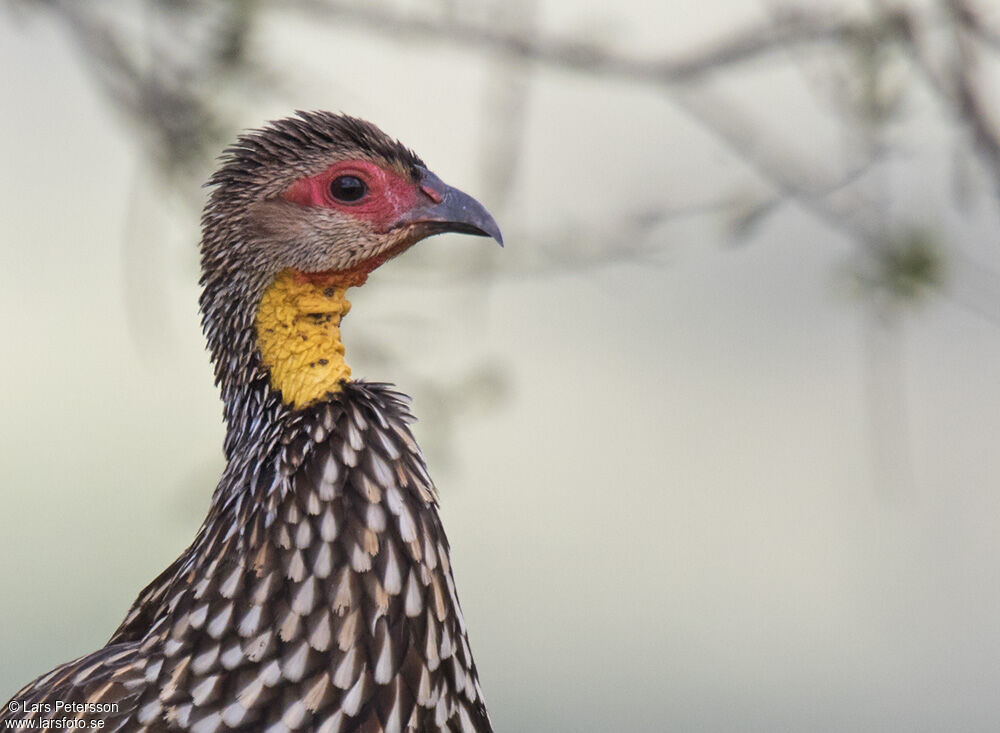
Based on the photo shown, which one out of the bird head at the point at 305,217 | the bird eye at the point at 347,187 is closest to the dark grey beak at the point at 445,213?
the bird head at the point at 305,217

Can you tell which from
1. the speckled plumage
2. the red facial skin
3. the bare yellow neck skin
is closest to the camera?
the speckled plumage

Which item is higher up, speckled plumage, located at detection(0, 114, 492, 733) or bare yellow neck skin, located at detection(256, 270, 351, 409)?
bare yellow neck skin, located at detection(256, 270, 351, 409)

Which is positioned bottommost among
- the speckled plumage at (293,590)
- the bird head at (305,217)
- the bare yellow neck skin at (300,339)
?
the speckled plumage at (293,590)

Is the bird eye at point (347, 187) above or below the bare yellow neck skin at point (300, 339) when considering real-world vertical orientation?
above

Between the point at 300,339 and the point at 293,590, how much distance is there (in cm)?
53

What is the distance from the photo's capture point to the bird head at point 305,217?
263 cm

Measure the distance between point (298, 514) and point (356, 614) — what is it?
0.74ft

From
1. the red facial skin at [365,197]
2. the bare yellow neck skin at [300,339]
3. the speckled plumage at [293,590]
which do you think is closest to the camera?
the speckled plumage at [293,590]

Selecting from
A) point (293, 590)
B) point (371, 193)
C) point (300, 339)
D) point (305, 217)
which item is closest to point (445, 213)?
point (371, 193)

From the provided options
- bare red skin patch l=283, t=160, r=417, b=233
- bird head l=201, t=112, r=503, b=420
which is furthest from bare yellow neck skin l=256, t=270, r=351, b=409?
bare red skin patch l=283, t=160, r=417, b=233

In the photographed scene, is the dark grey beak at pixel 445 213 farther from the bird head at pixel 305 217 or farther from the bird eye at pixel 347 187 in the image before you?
the bird eye at pixel 347 187

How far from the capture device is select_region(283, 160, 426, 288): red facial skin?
2.68 metres

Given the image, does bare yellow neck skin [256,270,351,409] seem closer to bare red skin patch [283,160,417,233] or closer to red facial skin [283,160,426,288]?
red facial skin [283,160,426,288]

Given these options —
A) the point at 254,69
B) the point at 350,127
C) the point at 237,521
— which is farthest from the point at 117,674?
the point at 254,69
